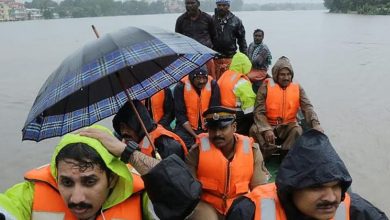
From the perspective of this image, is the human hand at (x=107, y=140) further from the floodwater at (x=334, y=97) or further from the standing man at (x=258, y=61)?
the standing man at (x=258, y=61)

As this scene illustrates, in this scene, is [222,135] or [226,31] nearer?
[222,135]

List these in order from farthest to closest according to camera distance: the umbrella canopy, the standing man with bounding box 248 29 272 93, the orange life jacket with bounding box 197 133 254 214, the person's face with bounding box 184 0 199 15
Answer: the standing man with bounding box 248 29 272 93 < the person's face with bounding box 184 0 199 15 < the orange life jacket with bounding box 197 133 254 214 < the umbrella canopy

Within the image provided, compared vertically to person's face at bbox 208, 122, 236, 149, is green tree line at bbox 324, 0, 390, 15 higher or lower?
lower

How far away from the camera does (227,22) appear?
18.7 feet

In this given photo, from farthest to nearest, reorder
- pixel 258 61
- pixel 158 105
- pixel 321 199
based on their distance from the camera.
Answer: pixel 258 61 < pixel 158 105 < pixel 321 199

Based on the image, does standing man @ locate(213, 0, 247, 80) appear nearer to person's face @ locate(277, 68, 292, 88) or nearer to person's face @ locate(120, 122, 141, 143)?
person's face @ locate(277, 68, 292, 88)

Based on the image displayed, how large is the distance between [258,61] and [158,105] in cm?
206

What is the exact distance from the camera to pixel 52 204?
173 cm

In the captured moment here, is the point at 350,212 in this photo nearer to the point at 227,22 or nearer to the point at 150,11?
the point at 227,22

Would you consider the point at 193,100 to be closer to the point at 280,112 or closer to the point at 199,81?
the point at 199,81

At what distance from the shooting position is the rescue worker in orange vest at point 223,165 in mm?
2785

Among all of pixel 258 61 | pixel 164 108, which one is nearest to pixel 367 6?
pixel 258 61

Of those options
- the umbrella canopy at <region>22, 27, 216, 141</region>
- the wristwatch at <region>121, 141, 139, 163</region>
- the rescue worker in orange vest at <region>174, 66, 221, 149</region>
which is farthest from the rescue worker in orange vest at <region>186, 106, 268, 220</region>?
the rescue worker in orange vest at <region>174, 66, 221, 149</region>

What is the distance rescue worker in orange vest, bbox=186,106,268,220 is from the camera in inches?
110
